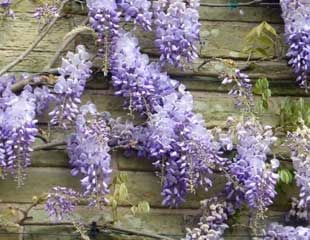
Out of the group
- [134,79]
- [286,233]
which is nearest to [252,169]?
[286,233]

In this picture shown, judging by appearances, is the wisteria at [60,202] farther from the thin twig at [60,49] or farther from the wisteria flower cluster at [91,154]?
the thin twig at [60,49]

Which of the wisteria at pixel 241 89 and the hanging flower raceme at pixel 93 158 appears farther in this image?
the wisteria at pixel 241 89

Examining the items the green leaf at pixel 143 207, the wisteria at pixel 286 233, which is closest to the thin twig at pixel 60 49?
the green leaf at pixel 143 207

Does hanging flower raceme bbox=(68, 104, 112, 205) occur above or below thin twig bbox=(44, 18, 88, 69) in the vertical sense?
below

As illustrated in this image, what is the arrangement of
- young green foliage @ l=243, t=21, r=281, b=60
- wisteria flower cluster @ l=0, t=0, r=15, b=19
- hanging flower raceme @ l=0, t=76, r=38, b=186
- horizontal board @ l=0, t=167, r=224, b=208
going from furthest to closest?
young green foliage @ l=243, t=21, r=281, b=60, wisteria flower cluster @ l=0, t=0, r=15, b=19, horizontal board @ l=0, t=167, r=224, b=208, hanging flower raceme @ l=0, t=76, r=38, b=186

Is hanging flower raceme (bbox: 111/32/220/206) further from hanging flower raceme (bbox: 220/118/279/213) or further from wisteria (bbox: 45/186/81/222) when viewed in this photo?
wisteria (bbox: 45/186/81/222)

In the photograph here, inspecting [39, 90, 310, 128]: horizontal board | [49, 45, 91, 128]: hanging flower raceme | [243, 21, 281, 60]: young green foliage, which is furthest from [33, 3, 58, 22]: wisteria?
[243, 21, 281, 60]: young green foliage

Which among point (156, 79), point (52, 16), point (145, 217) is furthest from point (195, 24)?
point (145, 217)

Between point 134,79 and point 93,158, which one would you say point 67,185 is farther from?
point 134,79
